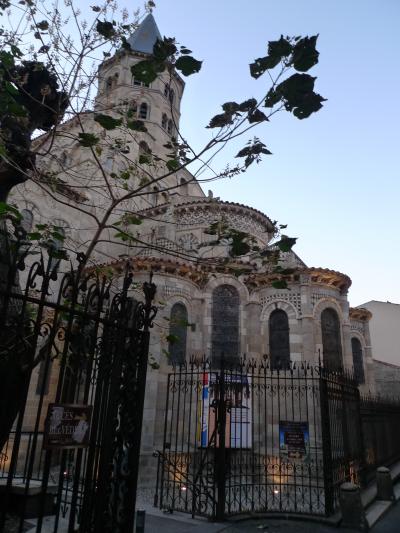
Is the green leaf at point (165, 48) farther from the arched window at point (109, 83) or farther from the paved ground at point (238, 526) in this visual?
the arched window at point (109, 83)

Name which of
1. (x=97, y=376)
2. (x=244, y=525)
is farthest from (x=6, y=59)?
(x=244, y=525)

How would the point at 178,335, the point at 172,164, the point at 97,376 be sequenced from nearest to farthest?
the point at 97,376
the point at 172,164
the point at 178,335

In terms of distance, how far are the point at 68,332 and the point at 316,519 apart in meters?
7.08

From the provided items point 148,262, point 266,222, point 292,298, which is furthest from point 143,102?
point 292,298

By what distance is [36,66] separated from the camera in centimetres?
461

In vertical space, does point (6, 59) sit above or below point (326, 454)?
above

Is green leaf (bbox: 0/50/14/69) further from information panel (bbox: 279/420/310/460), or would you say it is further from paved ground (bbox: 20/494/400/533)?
information panel (bbox: 279/420/310/460)

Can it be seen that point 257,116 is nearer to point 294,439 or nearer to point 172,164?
point 172,164

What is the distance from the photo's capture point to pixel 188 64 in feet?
9.93

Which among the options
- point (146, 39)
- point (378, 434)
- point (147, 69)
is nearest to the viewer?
point (147, 69)

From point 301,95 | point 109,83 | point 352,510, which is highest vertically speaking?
point 109,83

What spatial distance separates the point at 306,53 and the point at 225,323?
14.6 m

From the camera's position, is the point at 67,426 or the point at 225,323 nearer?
the point at 67,426

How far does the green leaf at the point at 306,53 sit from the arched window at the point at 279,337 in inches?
544
